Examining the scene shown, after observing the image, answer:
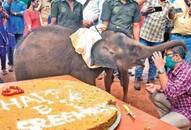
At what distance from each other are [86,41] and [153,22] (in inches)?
71.1

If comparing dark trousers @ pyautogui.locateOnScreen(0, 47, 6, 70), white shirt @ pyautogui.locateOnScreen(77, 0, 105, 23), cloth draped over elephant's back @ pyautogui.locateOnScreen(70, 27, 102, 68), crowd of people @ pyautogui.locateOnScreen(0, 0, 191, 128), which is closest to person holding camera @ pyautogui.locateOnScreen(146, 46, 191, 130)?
crowd of people @ pyautogui.locateOnScreen(0, 0, 191, 128)

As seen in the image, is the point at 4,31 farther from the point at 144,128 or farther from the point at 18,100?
the point at 144,128

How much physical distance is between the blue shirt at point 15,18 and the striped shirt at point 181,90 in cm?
319

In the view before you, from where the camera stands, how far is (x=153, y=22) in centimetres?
475

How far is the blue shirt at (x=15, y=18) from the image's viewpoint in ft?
18.1

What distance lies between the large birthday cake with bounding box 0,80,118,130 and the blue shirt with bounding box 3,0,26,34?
333 cm

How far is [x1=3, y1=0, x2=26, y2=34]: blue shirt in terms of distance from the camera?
5.53 m

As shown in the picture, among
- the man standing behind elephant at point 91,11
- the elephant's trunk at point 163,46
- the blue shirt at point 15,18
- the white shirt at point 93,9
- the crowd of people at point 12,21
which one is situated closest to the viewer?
the elephant's trunk at point 163,46

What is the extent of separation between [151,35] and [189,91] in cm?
208

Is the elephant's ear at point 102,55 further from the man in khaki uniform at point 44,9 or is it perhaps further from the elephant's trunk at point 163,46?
the man in khaki uniform at point 44,9

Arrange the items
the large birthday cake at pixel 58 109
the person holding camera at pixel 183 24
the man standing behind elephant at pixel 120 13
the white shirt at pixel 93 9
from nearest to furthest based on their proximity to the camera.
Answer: the large birthday cake at pixel 58 109
the man standing behind elephant at pixel 120 13
the white shirt at pixel 93 9
the person holding camera at pixel 183 24

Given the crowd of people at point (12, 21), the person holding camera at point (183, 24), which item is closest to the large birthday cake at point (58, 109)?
the person holding camera at point (183, 24)

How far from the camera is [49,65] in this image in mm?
3240

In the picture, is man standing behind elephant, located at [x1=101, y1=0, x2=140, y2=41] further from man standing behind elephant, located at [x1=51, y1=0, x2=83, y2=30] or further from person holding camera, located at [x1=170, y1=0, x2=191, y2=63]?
person holding camera, located at [x1=170, y1=0, x2=191, y2=63]
